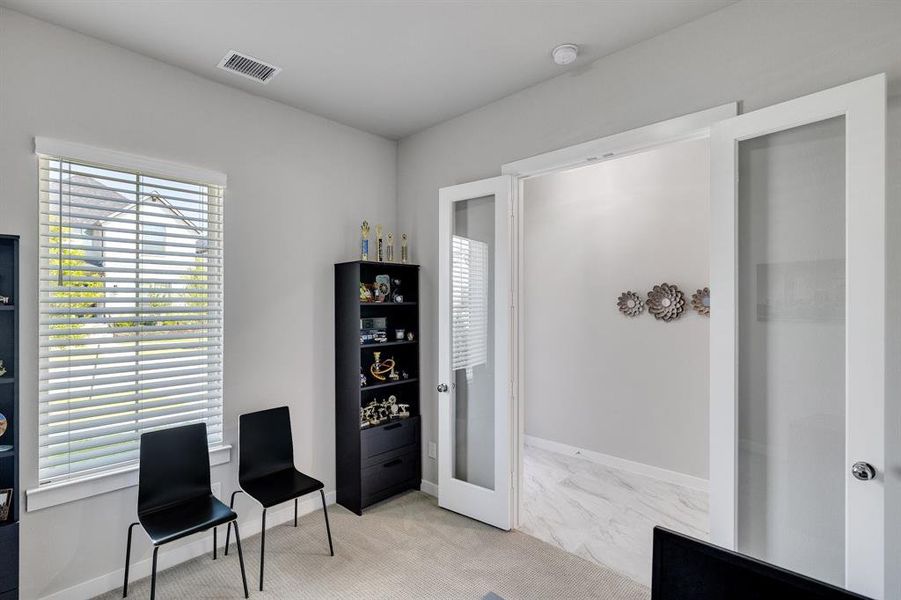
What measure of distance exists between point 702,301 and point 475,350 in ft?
6.38

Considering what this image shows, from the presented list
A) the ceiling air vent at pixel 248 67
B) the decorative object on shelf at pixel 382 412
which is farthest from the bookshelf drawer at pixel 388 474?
the ceiling air vent at pixel 248 67

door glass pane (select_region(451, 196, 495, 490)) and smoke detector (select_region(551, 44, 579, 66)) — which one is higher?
smoke detector (select_region(551, 44, 579, 66))

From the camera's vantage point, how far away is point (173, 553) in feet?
8.39

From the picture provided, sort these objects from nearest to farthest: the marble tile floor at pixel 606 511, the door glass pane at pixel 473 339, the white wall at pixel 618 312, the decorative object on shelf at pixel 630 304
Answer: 1. the marble tile floor at pixel 606 511
2. the door glass pane at pixel 473 339
3. the white wall at pixel 618 312
4. the decorative object on shelf at pixel 630 304

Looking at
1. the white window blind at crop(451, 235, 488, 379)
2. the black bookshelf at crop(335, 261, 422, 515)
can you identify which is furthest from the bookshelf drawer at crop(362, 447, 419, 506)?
the white window blind at crop(451, 235, 488, 379)

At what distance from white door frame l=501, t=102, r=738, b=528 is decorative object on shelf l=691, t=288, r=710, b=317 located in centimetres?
166

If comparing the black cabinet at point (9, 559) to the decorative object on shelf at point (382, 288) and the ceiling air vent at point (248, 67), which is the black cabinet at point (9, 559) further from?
the ceiling air vent at point (248, 67)

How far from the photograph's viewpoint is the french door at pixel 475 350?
9.75 feet

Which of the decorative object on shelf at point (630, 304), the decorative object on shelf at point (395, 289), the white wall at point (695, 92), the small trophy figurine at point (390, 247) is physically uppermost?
the white wall at point (695, 92)

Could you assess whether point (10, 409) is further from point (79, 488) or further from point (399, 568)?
point (399, 568)

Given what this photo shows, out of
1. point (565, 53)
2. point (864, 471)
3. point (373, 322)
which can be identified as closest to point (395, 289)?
point (373, 322)

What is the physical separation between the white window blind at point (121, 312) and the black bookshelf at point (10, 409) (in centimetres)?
17

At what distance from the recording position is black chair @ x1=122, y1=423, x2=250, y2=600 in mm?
2191

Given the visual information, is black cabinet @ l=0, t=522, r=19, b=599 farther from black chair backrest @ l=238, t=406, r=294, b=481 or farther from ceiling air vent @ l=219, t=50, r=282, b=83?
ceiling air vent @ l=219, t=50, r=282, b=83
